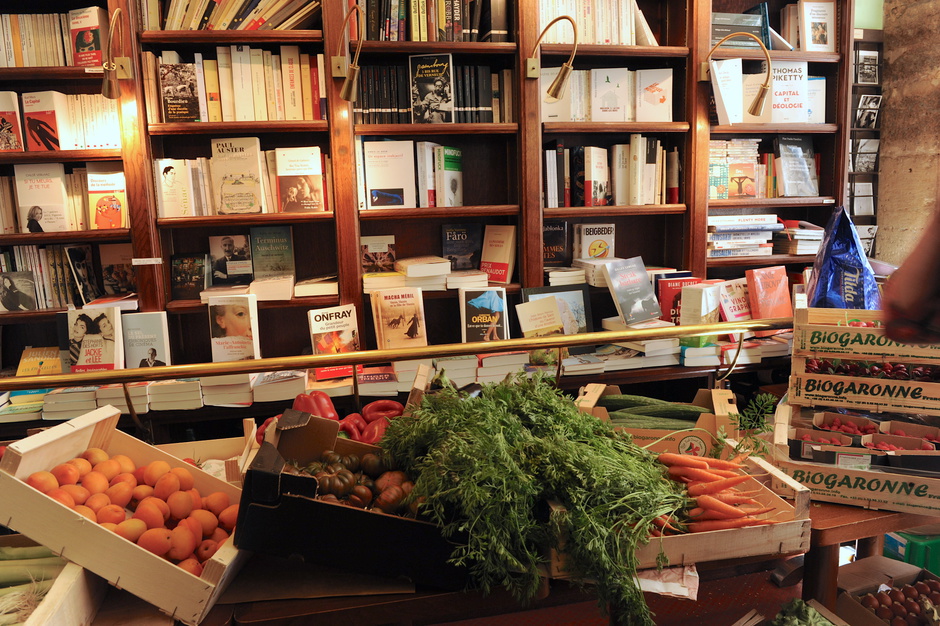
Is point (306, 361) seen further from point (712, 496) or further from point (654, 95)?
point (654, 95)

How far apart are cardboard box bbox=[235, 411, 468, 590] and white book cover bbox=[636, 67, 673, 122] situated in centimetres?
272

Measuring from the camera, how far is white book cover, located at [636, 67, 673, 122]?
3281mm

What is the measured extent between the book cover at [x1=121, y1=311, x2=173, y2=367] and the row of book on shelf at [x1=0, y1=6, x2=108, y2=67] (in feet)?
3.53

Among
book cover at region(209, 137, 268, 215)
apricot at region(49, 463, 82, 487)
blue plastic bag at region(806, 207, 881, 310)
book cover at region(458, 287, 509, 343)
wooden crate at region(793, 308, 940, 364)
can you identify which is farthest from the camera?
book cover at region(458, 287, 509, 343)

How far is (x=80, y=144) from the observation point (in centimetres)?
288

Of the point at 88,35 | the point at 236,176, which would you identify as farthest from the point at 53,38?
the point at 236,176

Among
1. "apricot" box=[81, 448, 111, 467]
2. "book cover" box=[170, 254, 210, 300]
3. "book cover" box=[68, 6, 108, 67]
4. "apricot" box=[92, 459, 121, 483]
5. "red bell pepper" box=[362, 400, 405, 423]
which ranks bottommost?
"red bell pepper" box=[362, 400, 405, 423]

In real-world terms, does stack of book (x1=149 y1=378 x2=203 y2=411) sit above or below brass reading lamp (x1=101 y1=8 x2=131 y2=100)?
below

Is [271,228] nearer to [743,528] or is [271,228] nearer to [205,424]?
[205,424]

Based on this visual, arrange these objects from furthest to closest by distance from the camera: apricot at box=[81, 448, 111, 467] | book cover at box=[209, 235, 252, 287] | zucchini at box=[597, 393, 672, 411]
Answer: book cover at box=[209, 235, 252, 287], zucchini at box=[597, 393, 672, 411], apricot at box=[81, 448, 111, 467]

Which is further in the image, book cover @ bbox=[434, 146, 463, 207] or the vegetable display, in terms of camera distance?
book cover @ bbox=[434, 146, 463, 207]

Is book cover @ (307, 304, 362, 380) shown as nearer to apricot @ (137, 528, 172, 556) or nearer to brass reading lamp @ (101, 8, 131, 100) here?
brass reading lamp @ (101, 8, 131, 100)

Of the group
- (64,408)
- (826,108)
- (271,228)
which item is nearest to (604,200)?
(826,108)

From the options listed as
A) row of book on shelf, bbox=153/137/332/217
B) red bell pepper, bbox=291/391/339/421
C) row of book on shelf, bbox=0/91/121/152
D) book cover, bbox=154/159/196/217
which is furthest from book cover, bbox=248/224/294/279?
red bell pepper, bbox=291/391/339/421
